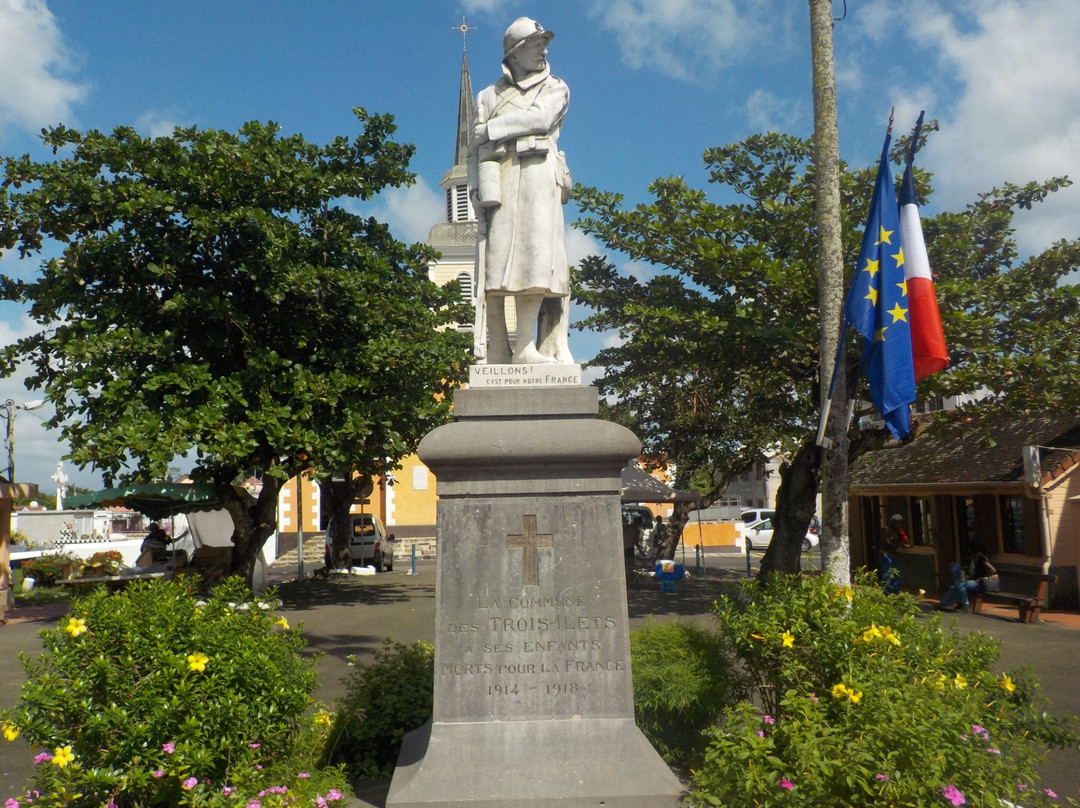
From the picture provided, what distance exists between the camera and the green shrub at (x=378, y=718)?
602 cm

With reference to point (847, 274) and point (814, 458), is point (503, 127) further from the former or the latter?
point (814, 458)

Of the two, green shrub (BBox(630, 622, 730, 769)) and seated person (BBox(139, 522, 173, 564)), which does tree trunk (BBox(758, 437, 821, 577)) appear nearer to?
green shrub (BBox(630, 622, 730, 769))

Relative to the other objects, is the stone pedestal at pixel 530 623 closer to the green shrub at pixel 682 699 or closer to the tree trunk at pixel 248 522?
the green shrub at pixel 682 699

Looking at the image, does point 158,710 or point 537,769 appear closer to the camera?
point 158,710

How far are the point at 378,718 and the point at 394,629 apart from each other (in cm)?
806

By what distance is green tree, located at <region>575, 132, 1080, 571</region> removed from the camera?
12.8m

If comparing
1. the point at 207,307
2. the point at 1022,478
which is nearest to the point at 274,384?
the point at 207,307

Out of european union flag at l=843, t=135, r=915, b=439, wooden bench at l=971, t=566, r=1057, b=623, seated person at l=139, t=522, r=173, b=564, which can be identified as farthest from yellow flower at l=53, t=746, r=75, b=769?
seated person at l=139, t=522, r=173, b=564

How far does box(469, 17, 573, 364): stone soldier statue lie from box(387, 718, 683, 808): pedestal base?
94.2 inches

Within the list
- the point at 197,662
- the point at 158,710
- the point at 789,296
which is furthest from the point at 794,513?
the point at 158,710

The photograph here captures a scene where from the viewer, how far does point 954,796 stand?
4.28 metres

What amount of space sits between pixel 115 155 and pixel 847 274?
12150 mm

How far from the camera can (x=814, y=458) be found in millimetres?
14828

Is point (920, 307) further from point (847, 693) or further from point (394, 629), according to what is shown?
point (394, 629)
